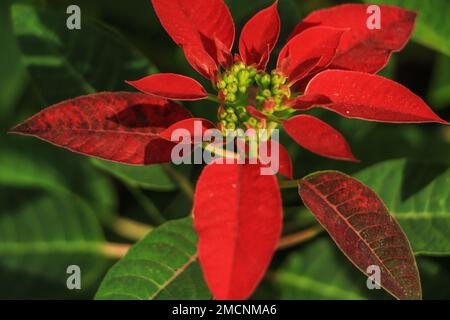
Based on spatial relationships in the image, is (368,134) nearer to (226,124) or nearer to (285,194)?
(285,194)

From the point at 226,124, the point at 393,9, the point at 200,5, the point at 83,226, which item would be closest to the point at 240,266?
the point at 226,124

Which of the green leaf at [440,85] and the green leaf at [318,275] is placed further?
the green leaf at [440,85]

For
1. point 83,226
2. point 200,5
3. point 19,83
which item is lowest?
point 83,226

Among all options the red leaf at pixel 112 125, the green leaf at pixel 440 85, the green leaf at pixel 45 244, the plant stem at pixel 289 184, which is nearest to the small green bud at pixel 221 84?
the red leaf at pixel 112 125

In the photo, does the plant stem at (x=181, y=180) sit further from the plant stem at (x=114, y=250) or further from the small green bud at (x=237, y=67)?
the small green bud at (x=237, y=67)

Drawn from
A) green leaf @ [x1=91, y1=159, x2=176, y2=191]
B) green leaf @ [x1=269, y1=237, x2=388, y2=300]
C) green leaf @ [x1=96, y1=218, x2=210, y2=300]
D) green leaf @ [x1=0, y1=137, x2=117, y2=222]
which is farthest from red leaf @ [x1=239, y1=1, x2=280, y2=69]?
green leaf @ [x1=0, y1=137, x2=117, y2=222]

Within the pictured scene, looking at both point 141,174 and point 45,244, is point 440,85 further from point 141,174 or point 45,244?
point 45,244
